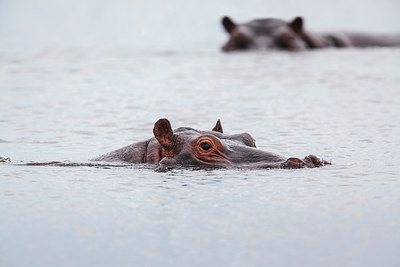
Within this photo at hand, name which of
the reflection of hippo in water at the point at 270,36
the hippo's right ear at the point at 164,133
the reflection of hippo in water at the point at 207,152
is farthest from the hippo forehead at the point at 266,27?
the hippo's right ear at the point at 164,133

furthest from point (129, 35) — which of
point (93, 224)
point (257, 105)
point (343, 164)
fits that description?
point (93, 224)

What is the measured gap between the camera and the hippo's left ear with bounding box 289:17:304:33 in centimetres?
2392

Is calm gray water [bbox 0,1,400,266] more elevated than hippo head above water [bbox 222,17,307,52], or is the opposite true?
hippo head above water [bbox 222,17,307,52]

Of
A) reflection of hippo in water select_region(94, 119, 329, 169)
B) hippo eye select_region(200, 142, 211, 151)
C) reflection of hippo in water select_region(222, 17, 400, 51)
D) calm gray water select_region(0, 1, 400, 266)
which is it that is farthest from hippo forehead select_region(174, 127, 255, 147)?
reflection of hippo in water select_region(222, 17, 400, 51)

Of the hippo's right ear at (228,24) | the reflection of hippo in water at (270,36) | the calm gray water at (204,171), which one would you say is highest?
the hippo's right ear at (228,24)

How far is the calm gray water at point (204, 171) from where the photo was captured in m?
6.45

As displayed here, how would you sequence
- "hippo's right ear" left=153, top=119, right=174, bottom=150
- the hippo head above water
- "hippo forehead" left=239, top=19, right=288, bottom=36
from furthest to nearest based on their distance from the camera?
"hippo forehead" left=239, top=19, right=288, bottom=36, the hippo head above water, "hippo's right ear" left=153, top=119, right=174, bottom=150

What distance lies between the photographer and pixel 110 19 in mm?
40844

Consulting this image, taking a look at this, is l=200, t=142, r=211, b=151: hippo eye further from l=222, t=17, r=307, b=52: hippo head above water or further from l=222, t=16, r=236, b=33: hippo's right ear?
l=222, t=16, r=236, b=33: hippo's right ear

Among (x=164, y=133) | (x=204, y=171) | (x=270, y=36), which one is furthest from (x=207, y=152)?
(x=270, y=36)

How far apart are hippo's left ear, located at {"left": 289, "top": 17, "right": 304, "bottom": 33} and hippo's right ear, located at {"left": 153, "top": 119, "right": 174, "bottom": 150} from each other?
49.1 feet

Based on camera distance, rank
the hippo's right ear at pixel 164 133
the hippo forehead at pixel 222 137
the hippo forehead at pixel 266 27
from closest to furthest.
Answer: the hippo's right ear at pixel 164 133
the hippo forehead at pixel 222 137
the hippo forehead at pixel 266 27

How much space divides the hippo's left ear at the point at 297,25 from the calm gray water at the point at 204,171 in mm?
1007

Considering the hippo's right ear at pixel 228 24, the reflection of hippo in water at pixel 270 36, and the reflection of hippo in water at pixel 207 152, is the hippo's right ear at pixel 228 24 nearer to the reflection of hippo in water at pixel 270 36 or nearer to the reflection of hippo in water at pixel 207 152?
the reflection of hippo in water at pixel 270 36
